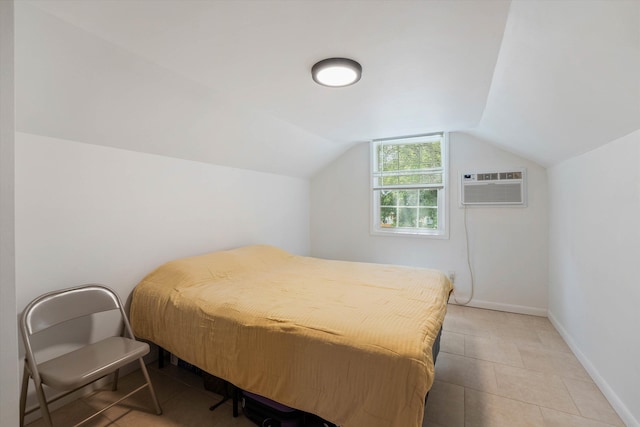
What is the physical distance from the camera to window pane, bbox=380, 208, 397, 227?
3951 millimetres

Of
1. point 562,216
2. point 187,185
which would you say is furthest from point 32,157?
point 562,216

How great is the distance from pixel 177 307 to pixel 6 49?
4.90ft

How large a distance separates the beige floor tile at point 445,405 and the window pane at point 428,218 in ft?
6.91

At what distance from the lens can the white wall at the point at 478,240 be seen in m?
3.15

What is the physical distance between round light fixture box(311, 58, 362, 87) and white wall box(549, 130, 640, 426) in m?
1.60

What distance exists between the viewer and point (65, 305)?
5.57 ft

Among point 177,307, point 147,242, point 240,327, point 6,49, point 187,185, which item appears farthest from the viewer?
point 187,185

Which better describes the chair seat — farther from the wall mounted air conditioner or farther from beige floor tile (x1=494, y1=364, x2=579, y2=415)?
the wall mounted air conditioner

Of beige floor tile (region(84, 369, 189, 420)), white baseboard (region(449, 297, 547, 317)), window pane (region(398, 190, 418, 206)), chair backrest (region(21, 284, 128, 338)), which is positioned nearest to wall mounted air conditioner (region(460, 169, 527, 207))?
window pane (region(398, 190, 418, 206))

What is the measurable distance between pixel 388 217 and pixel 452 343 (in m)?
1.84

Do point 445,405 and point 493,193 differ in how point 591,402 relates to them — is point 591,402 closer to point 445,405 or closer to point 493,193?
point 445,405

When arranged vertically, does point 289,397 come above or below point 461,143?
below

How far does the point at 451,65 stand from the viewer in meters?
1.73

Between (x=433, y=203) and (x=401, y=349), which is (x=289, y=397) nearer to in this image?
(x=401, y=349)
